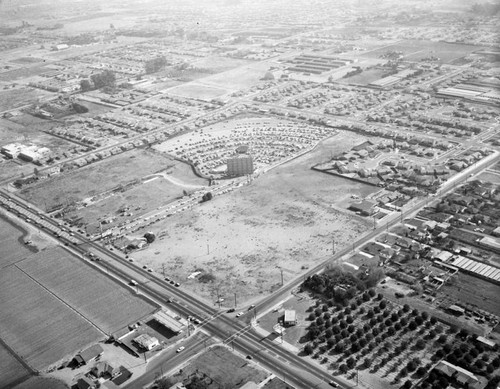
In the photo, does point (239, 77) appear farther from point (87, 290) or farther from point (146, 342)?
point (146, 342)

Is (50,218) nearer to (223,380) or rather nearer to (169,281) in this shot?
(169,281)

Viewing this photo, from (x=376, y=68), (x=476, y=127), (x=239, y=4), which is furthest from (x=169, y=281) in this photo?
(x=239, y=4)

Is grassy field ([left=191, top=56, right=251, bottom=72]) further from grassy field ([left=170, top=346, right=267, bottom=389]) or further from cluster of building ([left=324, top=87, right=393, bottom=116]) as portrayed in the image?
grassy field ([left=170, top=346, right=267, bottom=389])

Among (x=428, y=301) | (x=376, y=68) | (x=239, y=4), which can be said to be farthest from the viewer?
(x=239, y=4)

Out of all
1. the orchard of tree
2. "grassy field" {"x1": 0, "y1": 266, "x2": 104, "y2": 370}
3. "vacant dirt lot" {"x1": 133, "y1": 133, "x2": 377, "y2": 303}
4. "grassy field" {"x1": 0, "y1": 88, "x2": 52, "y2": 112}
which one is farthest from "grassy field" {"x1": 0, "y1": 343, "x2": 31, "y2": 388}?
the orchard of tree

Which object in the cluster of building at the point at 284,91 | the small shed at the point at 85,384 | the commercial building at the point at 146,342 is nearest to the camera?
the small shed at the point at 85,384

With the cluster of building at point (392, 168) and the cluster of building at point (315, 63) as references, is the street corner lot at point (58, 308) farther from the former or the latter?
the cluster of building at point (315, 63)

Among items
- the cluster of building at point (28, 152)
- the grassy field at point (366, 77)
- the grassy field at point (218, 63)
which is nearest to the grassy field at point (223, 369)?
the cluster of building at point (28, 152)
